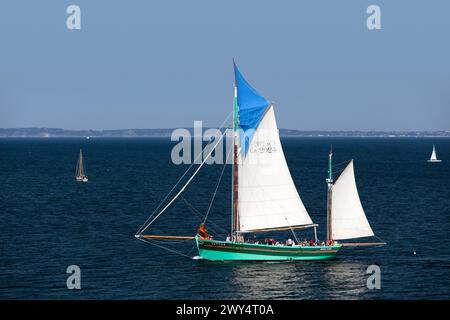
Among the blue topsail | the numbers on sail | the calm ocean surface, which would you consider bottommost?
the calm ocean surface

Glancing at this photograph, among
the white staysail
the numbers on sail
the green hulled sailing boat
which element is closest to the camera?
the green hulled sailing boat

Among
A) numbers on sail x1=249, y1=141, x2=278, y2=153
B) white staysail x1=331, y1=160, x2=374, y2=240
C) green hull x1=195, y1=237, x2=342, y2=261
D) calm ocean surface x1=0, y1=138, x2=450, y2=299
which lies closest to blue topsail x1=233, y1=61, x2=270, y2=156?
numbers on sail x1=249, y1=141, x2=278, y2=153

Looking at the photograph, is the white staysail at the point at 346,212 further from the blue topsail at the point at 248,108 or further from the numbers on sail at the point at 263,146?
the blue topsail at the point at 248,108

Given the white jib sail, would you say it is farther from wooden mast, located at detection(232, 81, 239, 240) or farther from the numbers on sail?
wooden mast, located at detection(232, 81, 239, 240)

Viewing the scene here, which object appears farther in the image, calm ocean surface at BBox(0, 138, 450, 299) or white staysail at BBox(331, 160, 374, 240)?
white staysail at BBox(331, 160, 374, 240)

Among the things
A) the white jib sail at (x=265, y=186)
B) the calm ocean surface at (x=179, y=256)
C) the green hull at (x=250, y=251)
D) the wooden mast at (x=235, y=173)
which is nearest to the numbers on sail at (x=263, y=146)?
the white jib sail at (x=265, y=186)

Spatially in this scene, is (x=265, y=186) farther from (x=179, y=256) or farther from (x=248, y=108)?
(x=179, y=256)

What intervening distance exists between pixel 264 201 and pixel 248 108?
354 inches

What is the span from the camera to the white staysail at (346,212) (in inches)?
2896

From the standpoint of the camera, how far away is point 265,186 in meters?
73.0

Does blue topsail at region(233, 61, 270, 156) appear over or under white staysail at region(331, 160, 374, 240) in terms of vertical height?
over

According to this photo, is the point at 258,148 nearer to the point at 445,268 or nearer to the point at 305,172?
the point at 445,268

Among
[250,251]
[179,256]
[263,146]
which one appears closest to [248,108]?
[263,146]

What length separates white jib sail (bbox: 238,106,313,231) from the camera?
72500mm
